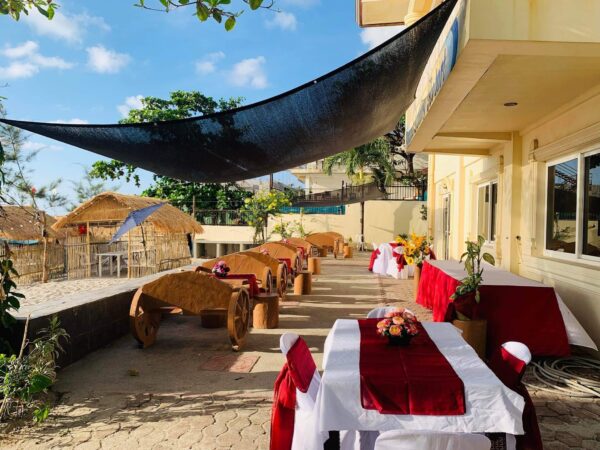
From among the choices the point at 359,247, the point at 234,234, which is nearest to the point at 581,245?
the point at 359,247

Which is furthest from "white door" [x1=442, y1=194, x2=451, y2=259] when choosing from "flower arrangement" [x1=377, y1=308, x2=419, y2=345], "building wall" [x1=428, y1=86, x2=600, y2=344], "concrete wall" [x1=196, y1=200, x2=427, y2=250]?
"flower arrangement" [x1=377, y1=308, x2=419, y2=345]

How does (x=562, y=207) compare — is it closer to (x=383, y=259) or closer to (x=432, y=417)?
(x=432, y=417)

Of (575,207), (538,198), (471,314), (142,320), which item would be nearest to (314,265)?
(538,198)

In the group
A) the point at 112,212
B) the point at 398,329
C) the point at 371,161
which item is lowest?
the point at 398,329

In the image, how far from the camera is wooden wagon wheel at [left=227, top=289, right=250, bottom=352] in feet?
13.7

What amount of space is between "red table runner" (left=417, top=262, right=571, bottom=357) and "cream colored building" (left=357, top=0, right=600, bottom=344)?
0.38 meters

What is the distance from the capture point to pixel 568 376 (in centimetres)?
361

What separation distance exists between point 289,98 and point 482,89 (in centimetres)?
189

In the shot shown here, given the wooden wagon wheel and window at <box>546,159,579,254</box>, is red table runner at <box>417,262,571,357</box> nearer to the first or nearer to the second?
window at <box>546,159,579,254</box>

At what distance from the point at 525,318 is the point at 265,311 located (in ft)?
8.88

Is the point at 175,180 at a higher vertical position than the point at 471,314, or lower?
higher

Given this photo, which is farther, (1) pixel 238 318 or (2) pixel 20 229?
(2) pixel 20 229

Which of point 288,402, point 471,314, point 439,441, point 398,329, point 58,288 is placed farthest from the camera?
point 58,288

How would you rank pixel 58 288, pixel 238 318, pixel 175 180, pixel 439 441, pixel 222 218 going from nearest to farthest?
pixel 439 441 < pixel 238 318 < pixel 58 288 < pixel 222 218 < pixel 175 180
